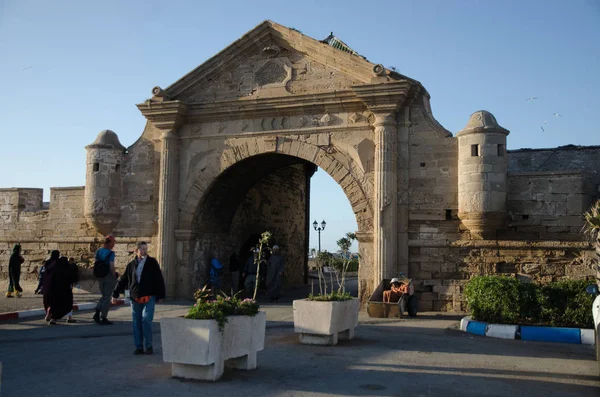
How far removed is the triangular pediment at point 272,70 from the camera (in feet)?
47.5

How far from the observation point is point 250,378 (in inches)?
256

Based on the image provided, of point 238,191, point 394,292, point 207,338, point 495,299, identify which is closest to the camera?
point 207,338

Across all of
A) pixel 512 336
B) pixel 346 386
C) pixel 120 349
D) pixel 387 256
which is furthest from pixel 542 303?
pixel 120 349

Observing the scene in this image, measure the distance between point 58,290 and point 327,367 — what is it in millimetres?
5951

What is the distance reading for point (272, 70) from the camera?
1527 cm

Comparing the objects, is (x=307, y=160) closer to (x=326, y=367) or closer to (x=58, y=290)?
(x=58, y=290)

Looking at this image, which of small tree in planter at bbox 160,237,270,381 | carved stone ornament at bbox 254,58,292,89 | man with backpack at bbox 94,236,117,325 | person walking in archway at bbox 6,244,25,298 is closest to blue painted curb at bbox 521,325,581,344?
small tree in planter at bbox 160,237,270,381

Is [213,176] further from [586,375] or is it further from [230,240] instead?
[586,375]

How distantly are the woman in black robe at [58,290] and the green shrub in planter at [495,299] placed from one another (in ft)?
23.1

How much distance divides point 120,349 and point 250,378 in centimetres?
268

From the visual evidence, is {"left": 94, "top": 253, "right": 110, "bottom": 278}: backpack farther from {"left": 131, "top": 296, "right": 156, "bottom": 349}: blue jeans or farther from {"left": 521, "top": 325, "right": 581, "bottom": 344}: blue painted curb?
{"left": 521, "top": 325, "right": 581, "bottom": 344}: blue painted curb

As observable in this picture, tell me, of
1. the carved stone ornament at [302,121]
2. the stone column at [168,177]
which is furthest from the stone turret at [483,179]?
the stone column at [168,177]

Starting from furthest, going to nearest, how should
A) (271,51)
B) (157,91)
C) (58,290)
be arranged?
1. (157,91)
2. (271,51)
3. (58,290)

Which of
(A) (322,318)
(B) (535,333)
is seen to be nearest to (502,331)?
(B) (535,333)
